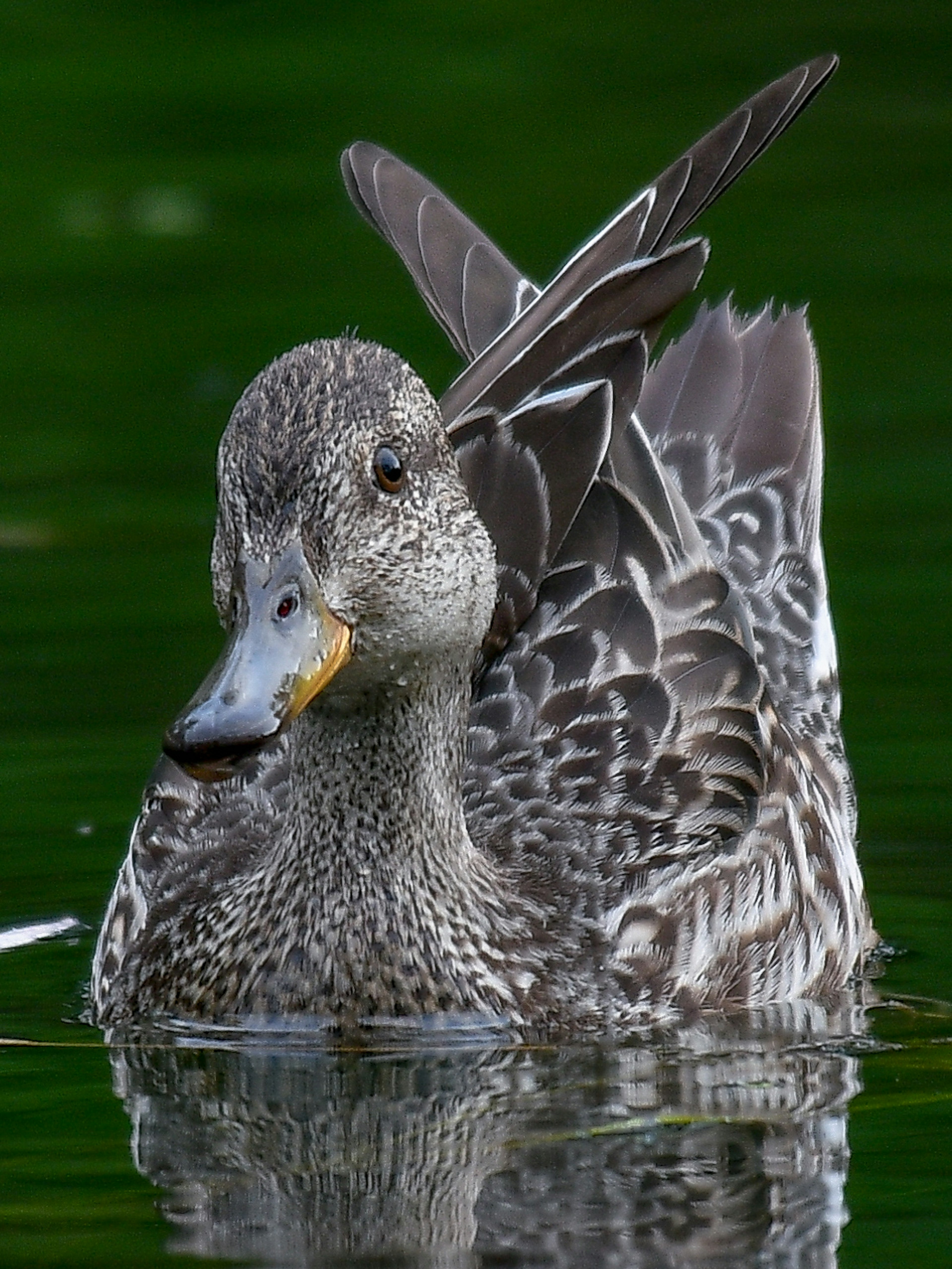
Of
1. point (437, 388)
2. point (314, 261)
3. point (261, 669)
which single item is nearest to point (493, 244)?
point (437, 388)

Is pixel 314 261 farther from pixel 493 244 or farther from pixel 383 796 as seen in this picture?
pixel 383 796

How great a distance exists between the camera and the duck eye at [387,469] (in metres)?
6.79

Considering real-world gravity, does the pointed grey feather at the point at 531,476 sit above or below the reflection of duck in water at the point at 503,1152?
above

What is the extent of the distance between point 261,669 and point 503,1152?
3.72 feet

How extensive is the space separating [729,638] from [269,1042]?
Result: 1.88 metres

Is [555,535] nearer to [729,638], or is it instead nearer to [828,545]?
[729,638]

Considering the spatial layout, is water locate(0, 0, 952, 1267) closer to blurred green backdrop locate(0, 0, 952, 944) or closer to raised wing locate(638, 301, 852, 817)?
blurred green backdrop locate(0, 0, 952, 944)

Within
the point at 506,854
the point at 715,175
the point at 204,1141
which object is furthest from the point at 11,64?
the point at 204,1141

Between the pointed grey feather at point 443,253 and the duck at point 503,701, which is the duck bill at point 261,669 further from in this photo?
the pointed grey feather at point 443,253

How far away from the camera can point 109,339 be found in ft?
41.0

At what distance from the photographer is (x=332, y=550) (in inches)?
258

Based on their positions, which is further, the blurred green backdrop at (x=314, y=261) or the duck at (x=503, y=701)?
the blurred green backdrop at (x=314, y=261)

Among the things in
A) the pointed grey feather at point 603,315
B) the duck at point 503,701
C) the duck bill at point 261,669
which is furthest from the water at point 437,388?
the pointed grey feather at point 603,315

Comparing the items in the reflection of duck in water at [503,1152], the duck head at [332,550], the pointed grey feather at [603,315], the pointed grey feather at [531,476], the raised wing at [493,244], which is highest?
the raised wing at [493,244]
